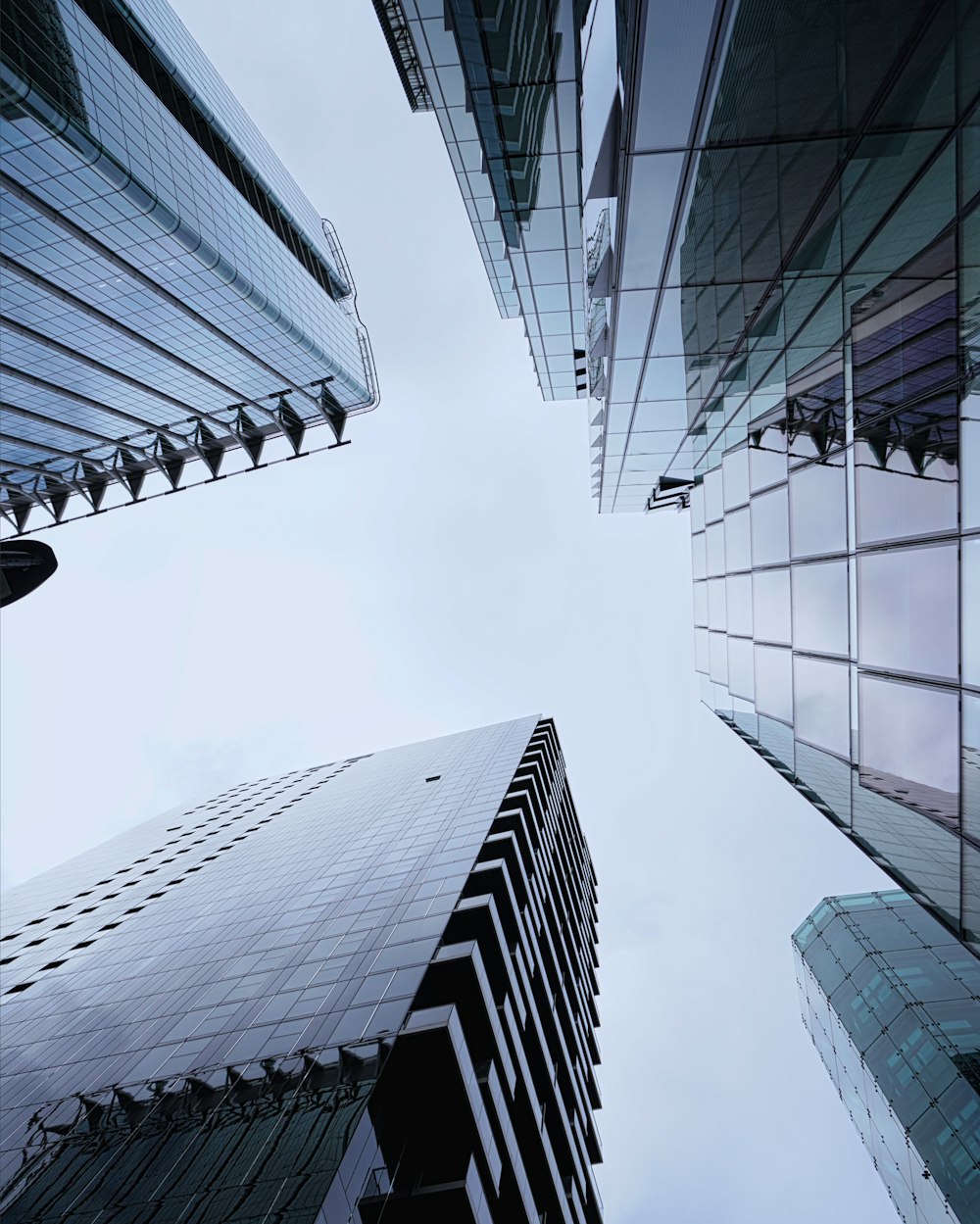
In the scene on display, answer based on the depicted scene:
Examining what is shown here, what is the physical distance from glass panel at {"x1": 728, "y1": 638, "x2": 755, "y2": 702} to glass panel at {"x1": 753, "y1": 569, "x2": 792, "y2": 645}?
1.28m

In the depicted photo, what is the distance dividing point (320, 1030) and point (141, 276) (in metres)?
47.3

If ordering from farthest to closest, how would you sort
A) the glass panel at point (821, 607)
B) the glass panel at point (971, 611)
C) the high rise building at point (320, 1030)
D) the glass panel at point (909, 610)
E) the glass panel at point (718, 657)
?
the glass panel at point (718, 657), the high rise building at point (320, 1030), the glass panel at point (821, 607), the glass panel at point (909, 610), the glass panel at point (971, 611)

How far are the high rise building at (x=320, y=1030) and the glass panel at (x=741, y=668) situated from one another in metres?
13.9

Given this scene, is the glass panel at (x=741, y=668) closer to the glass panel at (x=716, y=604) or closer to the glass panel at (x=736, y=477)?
the glass panel at (x=716, y=604)

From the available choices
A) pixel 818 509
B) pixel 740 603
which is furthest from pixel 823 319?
pixel 740 603

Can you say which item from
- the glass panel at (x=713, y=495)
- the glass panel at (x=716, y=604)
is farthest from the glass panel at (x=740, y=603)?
the glass panel at (x=713, y=495)

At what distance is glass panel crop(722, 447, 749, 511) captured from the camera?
17906mm

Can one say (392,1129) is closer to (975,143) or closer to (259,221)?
(975,143)

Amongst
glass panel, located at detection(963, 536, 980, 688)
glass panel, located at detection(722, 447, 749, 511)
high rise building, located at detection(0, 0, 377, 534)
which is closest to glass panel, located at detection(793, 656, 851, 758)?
glass panel, located at detection(963, 536, 980, 688)

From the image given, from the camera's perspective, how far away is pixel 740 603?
19.4 meters

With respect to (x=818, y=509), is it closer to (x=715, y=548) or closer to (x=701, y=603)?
(x=715, y=548)

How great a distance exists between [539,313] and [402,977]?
27.7 meters

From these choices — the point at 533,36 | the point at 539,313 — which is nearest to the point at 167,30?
the point at 539,313

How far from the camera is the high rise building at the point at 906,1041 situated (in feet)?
73.3
